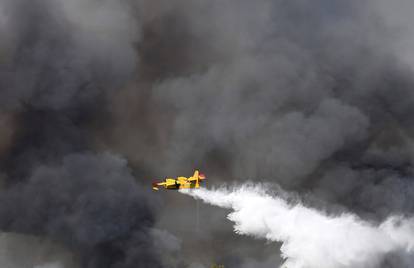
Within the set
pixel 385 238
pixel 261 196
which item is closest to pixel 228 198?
pixel 261 196

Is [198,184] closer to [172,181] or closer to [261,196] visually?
[172,181]

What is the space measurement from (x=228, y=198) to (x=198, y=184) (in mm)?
11655

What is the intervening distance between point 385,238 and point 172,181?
4739 cm

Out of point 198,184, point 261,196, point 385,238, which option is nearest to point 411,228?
point 385,238

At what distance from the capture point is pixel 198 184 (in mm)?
149750

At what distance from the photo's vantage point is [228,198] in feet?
522

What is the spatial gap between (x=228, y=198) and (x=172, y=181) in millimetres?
15649

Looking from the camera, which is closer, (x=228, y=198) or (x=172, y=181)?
(x=172, y=181)

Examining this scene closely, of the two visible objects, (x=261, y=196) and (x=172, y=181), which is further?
(x=261, y=196)

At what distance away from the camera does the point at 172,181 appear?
487 feet

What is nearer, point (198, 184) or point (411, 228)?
point (198, 184)

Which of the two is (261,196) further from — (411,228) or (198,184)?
(411,228)

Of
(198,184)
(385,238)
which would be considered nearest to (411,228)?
(385,238)

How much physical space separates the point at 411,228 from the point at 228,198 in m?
39.6
